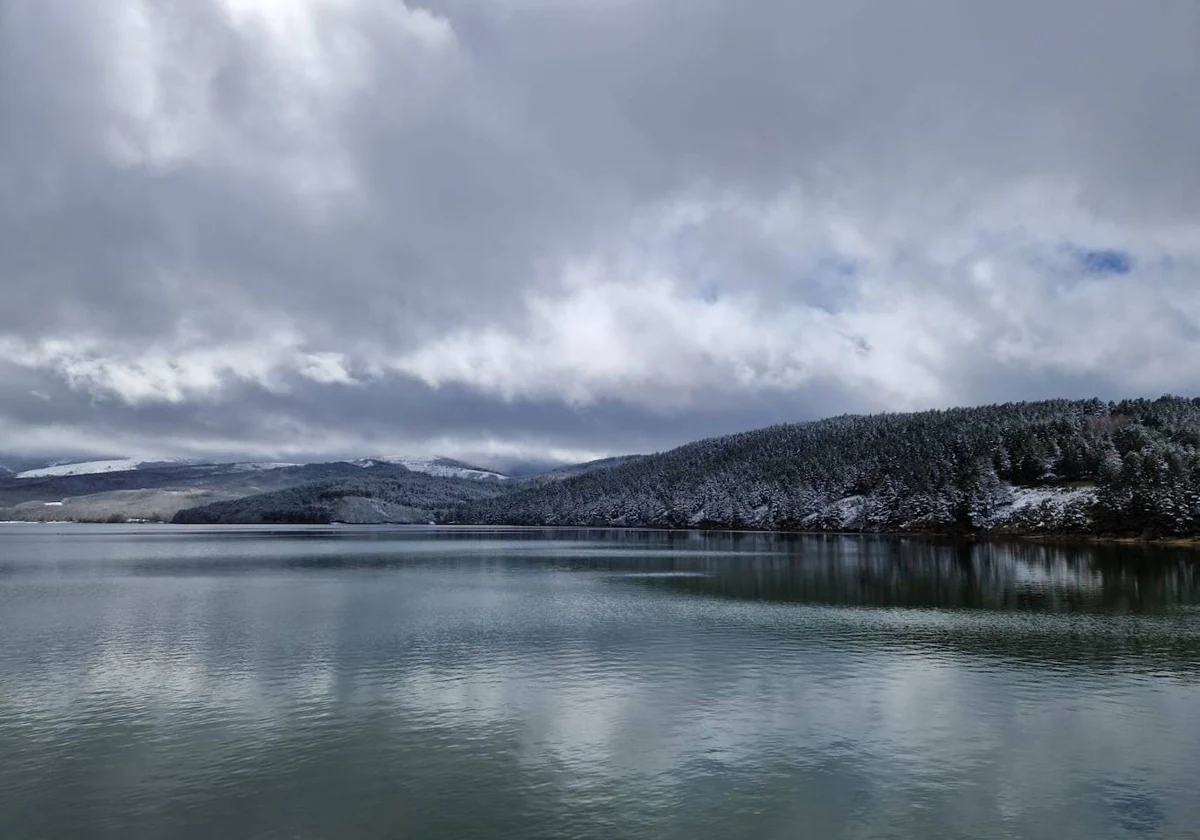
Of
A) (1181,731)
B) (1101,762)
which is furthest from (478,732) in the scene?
(1181,731)

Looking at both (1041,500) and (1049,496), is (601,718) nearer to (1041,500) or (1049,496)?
(1041,500)

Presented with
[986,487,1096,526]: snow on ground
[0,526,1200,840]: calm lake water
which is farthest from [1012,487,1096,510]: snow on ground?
[0,526,1200,840]: calm lake water

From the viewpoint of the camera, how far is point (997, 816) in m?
23.2

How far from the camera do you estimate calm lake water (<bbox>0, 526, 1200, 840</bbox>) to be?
76.3 ft

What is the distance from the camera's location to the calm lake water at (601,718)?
23266mm

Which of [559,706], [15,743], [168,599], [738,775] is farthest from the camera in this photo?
[168,599]

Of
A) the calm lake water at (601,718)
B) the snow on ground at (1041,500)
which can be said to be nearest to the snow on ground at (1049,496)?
the snow on ground at (1041,500)

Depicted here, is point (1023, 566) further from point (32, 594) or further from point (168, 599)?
point (32, 594)

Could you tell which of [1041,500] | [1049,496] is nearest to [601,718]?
[1041,500]

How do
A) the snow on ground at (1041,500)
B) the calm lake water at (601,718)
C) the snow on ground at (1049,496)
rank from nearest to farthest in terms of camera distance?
the calm lake water at (601,718), the snow on ground at (1041,500), the snow on ground at (1049,496)

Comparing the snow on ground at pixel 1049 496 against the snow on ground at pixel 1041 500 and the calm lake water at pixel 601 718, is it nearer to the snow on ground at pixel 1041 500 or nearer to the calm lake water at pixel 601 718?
the snow on ground at pixel 1041 500

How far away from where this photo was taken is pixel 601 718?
107 feet

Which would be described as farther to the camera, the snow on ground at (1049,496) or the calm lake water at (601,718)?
the snow on ground at (1049,496)

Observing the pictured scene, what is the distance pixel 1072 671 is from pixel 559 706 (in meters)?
27.0
